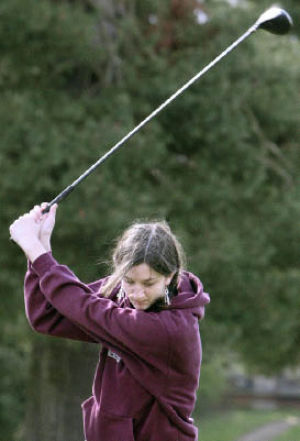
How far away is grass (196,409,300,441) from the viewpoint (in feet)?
43.2

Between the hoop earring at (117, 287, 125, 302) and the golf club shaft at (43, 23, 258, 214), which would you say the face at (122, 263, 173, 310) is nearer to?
the hoop earring at (117, 287, 125, 302)

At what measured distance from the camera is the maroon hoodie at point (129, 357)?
2242 mm

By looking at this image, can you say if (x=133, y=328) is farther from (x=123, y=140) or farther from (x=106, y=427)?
(x=123, y=140)

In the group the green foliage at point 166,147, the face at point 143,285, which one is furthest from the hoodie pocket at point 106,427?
the green foliage at point 166,147

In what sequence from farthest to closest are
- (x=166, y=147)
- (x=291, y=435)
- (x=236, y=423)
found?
(x=236, y=423), (x=291, y=435), (x=166, y=147)

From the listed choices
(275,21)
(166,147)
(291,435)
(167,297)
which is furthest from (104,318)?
(291,435)

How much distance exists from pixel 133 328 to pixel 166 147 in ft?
16.4

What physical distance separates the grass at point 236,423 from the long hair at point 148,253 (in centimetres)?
997

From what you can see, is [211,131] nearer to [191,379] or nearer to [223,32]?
[223,32]

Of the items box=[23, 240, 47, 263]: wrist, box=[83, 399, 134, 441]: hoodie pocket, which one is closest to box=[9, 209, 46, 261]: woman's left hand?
box=[23, 240, 47, 263]: wrist

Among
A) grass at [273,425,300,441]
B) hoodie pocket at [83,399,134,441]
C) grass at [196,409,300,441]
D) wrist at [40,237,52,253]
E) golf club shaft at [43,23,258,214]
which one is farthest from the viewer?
grass at [196,409,300,441]

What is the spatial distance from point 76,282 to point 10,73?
16.1ft

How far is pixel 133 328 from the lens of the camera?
224 centimetres

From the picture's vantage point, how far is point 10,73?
6902mm
